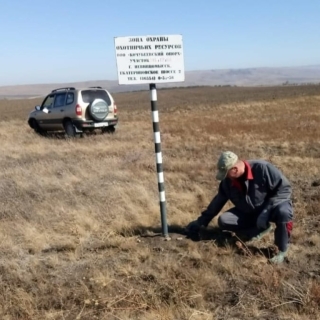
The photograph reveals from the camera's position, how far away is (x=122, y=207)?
20.9 ft

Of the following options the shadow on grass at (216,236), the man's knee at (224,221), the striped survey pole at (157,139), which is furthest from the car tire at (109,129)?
the man's knee at (224,221)

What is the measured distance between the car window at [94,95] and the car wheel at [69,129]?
3.11 ft

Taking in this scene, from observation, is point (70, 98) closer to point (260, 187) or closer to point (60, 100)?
point (60, 100)

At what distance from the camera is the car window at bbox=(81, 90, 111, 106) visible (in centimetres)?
1473

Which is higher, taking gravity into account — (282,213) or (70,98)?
(70,98)

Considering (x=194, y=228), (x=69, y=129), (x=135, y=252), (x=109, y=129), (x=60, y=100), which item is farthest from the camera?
(x=109, y=129)

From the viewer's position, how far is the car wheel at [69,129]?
585 inches

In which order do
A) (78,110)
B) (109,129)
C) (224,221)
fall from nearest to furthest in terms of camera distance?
(224,221) < (78,110) < (109,129)

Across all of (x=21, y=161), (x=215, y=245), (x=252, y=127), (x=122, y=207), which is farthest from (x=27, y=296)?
(x=252, y=127)

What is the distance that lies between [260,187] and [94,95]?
1119 centimetres

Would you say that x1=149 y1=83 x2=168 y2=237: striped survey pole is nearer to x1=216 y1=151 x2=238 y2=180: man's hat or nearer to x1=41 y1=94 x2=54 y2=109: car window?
x1=216 y1=151 x2=238 y2=180: man's hat

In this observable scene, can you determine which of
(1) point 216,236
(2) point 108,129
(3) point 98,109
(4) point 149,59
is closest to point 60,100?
(3) point 98,109

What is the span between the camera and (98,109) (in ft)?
47.8

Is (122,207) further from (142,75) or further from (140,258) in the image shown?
(142,75)
